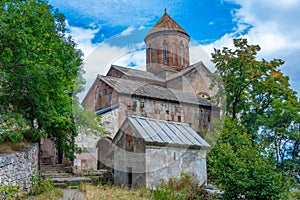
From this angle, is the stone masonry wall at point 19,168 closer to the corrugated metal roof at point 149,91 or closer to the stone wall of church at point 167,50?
the corrugated metal roof at point 149,91

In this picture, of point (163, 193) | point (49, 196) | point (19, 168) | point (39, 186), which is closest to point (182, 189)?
point (163, 193)

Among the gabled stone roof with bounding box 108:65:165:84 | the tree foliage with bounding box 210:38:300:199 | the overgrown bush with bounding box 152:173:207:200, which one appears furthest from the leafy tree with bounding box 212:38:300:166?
the overgrown bush with bounding box 152:173:207:200

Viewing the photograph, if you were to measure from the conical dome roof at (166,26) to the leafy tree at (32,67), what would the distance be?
13.7 meters

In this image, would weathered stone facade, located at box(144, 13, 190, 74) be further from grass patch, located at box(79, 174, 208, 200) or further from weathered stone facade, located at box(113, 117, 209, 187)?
grass patch, located at box(79, 174, 208, 200)

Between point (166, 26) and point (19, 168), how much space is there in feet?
57.2

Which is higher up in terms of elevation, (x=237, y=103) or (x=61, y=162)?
(x=237, y=103)

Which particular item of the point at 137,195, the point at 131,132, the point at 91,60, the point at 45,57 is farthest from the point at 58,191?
the point at 91,60

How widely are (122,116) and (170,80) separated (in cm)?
636

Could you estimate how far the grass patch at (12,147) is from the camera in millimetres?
7740

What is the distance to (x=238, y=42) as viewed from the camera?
17484 mm

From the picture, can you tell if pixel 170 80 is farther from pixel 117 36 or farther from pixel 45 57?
pixel 45 57

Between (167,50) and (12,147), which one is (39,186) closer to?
(12,147)

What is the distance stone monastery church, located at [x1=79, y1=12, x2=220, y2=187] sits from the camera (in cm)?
934

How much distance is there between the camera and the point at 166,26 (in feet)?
76.2
